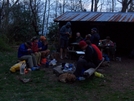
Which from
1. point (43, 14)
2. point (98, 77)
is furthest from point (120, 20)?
point (43, 14)

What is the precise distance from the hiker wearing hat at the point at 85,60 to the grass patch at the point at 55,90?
0.35 metres

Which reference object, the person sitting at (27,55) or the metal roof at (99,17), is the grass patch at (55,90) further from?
the metal roof at (99,17)

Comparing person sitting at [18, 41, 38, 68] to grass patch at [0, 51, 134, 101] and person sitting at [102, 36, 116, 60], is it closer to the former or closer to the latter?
grass patch at [0, 51, 134, 101]

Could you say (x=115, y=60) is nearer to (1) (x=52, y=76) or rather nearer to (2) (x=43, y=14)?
(1) (x=52, y=76)

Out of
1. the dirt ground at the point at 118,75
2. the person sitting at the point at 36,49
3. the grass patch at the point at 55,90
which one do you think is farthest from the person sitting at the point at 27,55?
the grass patch at the point at 55,90

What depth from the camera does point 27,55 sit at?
10023 mm

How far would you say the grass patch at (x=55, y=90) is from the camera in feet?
22.0

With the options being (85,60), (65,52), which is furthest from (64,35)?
(85,60)

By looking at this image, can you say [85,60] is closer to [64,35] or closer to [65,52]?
[64,35]

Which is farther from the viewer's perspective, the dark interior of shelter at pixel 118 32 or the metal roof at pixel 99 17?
the dark interior of shelter at pixel 118 32

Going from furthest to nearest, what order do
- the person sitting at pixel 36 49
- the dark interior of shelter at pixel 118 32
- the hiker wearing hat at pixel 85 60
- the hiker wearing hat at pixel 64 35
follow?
the dark interior of shelter at pixel 118 32, the hiker wearing hat at pixel 64 35, the person sitting at pixel 36 49, the hiker wearing hat at pixel 85 60

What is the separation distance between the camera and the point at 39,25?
2344 cm

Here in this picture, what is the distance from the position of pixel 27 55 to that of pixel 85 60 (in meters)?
2.57

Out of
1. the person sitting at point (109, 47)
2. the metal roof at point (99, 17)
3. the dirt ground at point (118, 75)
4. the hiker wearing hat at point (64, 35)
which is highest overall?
the metal roof at point (99, 17)
